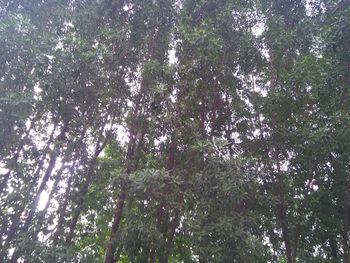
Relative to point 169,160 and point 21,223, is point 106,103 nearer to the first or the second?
point 169,160

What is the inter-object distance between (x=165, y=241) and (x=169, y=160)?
69.8 inches

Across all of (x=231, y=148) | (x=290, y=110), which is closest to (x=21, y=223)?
(x=231, y=148)

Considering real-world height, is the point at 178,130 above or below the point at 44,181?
above

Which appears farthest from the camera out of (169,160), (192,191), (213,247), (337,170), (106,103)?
(106,103)

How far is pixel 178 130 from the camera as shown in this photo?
24.8 feet

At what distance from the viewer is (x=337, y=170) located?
24.9ft

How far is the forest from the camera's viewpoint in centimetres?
657

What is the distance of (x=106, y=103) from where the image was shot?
8875 millimetres

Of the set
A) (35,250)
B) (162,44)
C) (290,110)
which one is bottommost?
(35,250)

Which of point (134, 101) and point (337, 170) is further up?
point (134, 101)

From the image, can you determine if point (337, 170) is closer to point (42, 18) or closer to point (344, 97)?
point (344, 97)

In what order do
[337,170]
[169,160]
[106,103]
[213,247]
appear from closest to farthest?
1. [213,247]
2. [337,170]
3. [169,160]
4. [106,103]

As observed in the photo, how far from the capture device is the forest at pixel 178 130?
21.5ft

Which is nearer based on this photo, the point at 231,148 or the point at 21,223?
the point at 21,223
